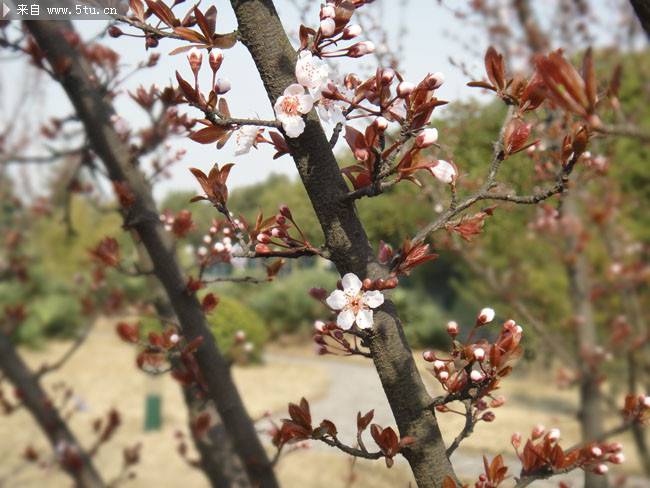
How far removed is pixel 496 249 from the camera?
29.7ft

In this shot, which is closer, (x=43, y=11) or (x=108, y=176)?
(x=43, y=11)

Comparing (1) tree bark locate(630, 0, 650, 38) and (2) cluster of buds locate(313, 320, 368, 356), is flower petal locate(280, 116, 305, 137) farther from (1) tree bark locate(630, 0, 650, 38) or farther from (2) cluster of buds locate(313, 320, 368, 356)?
(1) tree bark locate(630, 0, 650, 38)

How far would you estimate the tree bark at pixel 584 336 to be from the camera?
404 centimetres

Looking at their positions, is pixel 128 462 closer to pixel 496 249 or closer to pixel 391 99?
pixel 391 99

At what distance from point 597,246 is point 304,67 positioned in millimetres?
7853

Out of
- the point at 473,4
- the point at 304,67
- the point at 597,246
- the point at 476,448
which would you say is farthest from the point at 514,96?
the point at 597,246

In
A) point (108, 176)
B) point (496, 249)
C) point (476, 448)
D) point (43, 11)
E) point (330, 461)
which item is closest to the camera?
point (476, 448)

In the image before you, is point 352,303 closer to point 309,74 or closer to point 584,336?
point 309,74

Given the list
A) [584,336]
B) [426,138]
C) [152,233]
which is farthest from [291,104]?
[584,336]

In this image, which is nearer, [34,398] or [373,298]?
[373,298]

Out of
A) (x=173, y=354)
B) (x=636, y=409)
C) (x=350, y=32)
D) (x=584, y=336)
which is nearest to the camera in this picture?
(x=350, y=32)

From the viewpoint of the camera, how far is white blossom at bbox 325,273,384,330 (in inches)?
40.5

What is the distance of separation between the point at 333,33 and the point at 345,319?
49cm

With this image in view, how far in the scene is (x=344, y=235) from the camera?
1082mm
